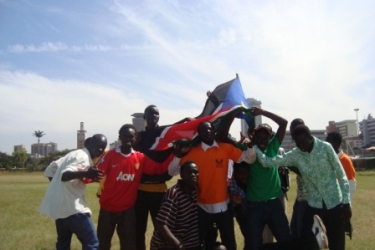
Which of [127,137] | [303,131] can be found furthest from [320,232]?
[127,137]

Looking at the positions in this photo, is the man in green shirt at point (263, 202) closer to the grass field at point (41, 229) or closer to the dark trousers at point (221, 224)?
the dark trousers at point (221, 224)

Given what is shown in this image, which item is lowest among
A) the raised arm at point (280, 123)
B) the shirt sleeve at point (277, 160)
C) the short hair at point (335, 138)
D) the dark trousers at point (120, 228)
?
the dark trousers at point (120, 228)

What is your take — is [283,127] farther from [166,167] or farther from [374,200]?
[374,200]

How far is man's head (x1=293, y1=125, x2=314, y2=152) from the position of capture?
4.97 metres

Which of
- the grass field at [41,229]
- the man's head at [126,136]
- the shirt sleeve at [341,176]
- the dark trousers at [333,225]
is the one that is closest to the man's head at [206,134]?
the man's head at [126,136]

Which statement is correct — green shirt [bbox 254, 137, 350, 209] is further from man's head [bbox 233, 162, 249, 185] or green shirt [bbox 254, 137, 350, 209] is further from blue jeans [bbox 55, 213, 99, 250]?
blue jeans [bbox 55, 213, 99, 250]

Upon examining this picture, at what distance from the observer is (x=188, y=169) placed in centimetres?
463

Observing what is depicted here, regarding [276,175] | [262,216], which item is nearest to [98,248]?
[262,216]

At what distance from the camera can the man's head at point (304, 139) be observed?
497 centimetres

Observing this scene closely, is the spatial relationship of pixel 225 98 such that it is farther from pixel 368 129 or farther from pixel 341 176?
pixel 368 129

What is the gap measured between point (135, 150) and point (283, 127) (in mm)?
2471

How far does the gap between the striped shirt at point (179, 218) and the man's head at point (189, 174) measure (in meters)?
0.10

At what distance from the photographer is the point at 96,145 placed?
17.1ft

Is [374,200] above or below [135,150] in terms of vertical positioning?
below
